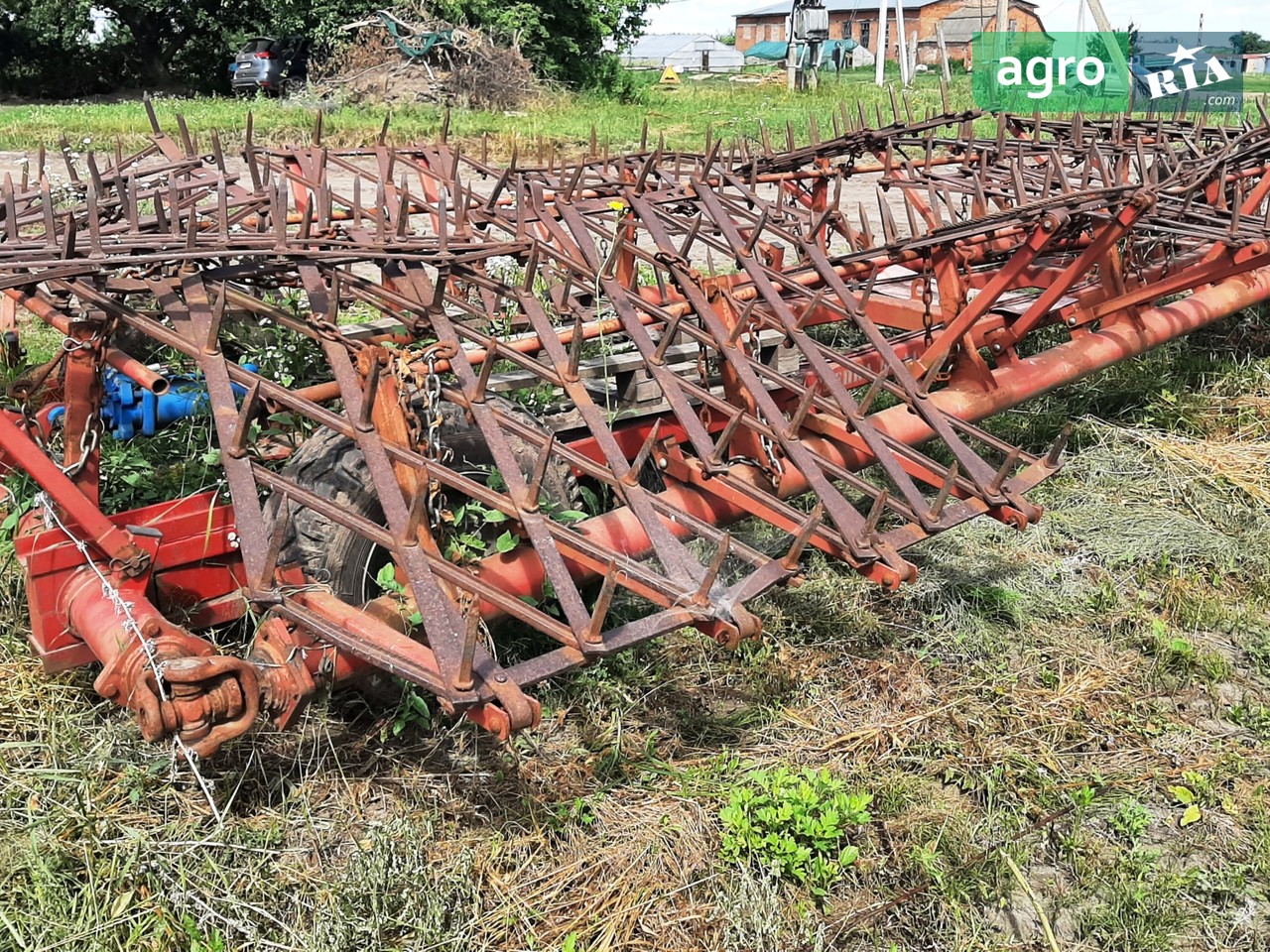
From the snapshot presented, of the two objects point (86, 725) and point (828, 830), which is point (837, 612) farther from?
point (86, 725)

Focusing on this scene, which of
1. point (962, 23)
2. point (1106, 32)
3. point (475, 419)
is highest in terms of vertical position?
point (962, 23)

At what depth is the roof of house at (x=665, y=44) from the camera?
2114 inches

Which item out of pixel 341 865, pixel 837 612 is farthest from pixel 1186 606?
pixel 341 865

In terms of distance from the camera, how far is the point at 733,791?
2.59 metres

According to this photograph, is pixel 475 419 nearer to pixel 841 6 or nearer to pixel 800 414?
pixel 800 414

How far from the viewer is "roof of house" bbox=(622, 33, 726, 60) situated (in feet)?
176

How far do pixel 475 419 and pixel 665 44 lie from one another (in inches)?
2268

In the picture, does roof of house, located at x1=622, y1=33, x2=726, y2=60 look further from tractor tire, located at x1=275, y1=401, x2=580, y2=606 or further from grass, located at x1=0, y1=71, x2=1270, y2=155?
tractor tire, located at x1=275, y1=401, x2=580, y2=606

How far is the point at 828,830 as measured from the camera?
2461mm

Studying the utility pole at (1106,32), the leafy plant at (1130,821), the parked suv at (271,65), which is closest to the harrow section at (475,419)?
the leafy plant at (1130,821)

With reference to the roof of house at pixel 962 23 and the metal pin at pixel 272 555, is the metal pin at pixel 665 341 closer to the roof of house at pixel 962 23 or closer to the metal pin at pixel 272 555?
the metal pin at pixel 272 555

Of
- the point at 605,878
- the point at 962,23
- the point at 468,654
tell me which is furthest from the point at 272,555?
the point at 962,23

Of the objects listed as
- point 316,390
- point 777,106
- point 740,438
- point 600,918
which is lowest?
point 600,918

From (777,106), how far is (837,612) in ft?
58.9
